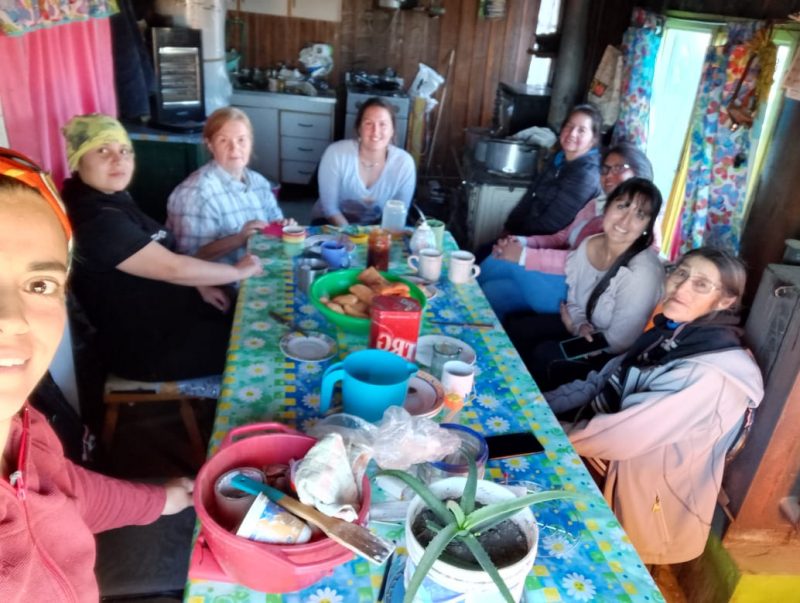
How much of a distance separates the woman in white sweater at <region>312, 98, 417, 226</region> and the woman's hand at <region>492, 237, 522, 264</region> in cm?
56

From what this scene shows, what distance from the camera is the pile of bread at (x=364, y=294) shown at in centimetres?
168

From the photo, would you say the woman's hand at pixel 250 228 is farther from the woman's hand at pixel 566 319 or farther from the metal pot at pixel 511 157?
the metal pot at pixel 511 157

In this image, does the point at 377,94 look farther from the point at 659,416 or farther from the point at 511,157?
the point at 659,416

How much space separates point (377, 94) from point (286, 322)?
3.67 m

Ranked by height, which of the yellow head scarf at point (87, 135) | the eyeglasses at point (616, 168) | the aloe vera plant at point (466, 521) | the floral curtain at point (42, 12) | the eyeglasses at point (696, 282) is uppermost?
the floral curtain at point (42, 12)

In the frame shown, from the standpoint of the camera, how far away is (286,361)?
4.97 feet

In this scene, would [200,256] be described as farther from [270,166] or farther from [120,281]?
[270,166]

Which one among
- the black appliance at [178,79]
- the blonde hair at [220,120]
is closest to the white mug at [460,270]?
the blonde hair at [220,120]

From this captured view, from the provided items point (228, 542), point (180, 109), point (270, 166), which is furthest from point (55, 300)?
point (270, 166)

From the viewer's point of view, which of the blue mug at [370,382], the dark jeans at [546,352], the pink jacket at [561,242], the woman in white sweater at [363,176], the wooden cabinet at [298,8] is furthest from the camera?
the wooden cabinet at [298,8]

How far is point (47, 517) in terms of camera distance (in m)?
0.90

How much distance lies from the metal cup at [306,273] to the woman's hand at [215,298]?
510 millimetres

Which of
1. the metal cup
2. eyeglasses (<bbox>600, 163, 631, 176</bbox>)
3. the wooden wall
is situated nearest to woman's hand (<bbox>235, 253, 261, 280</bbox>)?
the metal cup

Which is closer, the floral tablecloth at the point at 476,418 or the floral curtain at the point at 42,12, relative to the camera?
the floral tablecloth at the point at 476,418
